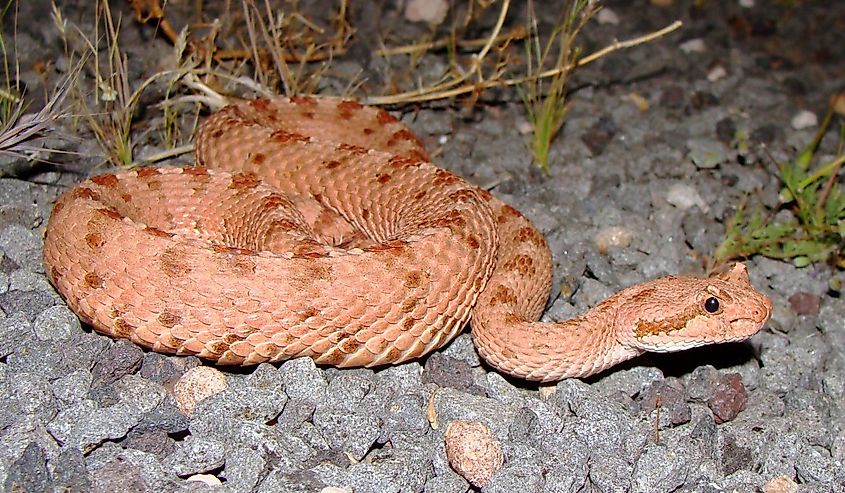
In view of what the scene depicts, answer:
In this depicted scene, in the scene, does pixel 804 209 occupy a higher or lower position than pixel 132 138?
lower

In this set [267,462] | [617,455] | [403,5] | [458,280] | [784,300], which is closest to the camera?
[267,462]

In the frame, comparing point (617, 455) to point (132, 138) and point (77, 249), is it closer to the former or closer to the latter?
point (77, 249)

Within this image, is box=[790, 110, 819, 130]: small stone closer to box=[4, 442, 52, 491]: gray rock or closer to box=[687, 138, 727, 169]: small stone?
box=[687, 138, 727, 169]: small stone

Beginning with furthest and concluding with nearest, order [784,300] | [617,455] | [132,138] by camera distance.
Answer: [132,138] → [784,300] → [617,455]

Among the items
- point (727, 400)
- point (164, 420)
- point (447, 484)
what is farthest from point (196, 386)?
point (727, 400)

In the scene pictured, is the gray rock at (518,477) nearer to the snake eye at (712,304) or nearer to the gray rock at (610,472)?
the gray rock at (610,472)

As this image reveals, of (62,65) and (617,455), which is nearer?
(617,455)

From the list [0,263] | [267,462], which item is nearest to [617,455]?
[267,462]

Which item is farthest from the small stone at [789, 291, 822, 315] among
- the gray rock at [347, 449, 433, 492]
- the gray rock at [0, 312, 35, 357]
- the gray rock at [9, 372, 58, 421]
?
the gray rock at [0, 312, 35, 357]

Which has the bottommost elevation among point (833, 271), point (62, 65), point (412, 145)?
point (833, 271)
